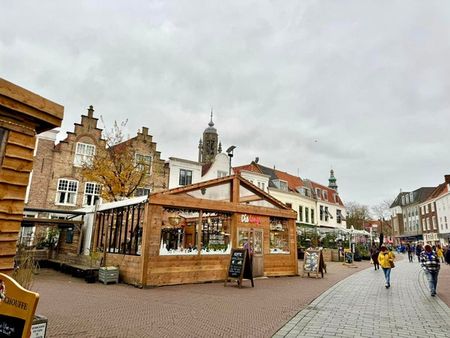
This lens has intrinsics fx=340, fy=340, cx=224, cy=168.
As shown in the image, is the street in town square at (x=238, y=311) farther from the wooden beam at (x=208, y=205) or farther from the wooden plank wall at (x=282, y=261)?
the wooden plank wall at (x=282, y=261)

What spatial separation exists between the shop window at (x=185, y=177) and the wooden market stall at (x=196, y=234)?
51.8ft

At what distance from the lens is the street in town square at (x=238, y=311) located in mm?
6059

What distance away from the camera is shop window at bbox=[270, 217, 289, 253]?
1580cm

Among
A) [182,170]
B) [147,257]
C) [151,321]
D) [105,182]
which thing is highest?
[182,170]

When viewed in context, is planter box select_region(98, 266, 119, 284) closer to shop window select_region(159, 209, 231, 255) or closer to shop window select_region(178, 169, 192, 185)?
shop window select_region(159, 209, 231, 255)

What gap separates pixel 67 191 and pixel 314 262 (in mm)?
18620

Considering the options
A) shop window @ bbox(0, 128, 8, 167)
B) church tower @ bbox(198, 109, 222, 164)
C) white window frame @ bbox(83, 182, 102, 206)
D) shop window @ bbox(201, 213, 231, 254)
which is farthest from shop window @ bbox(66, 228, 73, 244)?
church tower @ bbox(198, 109, 222, 164)

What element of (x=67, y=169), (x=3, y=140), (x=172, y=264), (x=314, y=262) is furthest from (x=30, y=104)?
(x=67, y=169)

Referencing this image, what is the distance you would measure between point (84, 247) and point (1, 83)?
1358 centimetres

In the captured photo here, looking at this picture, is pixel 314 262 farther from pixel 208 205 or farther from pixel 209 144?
pixel 209 144

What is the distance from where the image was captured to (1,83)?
4.18 metres

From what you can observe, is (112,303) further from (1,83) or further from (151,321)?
(1,83)

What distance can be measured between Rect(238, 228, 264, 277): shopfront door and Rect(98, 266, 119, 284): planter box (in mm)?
4960

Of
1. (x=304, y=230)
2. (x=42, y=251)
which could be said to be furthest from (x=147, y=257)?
(x=304, y=230)
